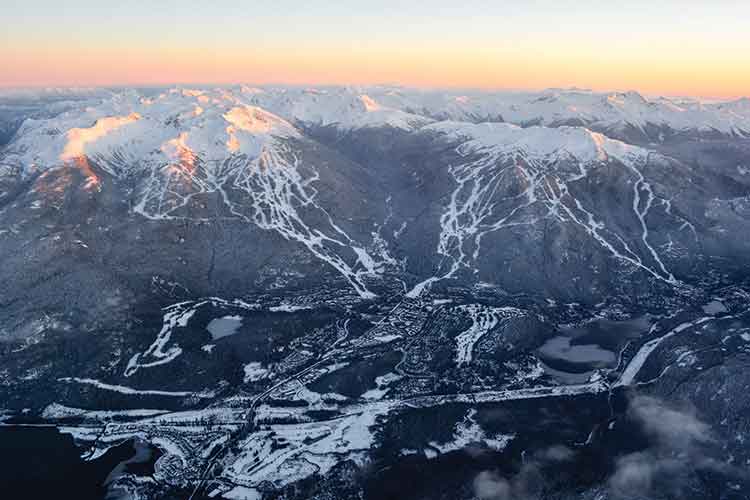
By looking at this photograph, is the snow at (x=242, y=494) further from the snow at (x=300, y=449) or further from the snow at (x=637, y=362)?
the snow at (x=637, y=362)

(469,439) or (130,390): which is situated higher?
(130,390)

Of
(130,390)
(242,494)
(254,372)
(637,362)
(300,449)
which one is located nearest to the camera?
(242,494)

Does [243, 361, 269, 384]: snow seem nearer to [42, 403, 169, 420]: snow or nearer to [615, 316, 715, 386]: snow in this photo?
[42, 403, 169, 420]: snow

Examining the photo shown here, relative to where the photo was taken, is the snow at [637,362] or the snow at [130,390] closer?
the snow at [130,390]

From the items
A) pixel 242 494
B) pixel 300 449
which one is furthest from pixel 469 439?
pixel 242 494

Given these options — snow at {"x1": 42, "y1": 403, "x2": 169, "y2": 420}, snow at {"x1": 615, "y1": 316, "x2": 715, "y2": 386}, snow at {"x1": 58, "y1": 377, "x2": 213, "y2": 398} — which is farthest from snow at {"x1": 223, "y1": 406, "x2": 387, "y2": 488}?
snow at {"x1": 615, "y1": 316, "x2": 715, "y2": 386}

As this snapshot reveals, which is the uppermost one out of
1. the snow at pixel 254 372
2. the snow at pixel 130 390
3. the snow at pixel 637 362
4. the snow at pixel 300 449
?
the snow at pixel 637 362

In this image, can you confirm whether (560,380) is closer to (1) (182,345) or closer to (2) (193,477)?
(2) (193,477)

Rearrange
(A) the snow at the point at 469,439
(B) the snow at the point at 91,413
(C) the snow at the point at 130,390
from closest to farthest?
(A) the snow at the point at 469,439 → (B) the snow at the point at 91,413 → (C) the snow at the point at 130,390

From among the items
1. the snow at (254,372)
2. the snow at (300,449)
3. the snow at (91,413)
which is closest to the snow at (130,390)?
the snow at (91,413)

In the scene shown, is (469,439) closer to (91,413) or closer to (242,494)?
(242,494)

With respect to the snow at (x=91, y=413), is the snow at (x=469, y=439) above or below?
above
